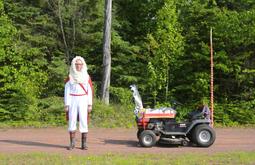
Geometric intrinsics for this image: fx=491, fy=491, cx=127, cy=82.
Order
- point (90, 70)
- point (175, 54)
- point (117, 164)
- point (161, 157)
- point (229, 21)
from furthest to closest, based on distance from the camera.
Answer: point (90, 70), point (175, 54), point (229, 21), point (161, 157), point (117, 164)

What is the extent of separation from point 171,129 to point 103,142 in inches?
86.0

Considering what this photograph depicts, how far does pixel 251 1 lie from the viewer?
21.5 meters

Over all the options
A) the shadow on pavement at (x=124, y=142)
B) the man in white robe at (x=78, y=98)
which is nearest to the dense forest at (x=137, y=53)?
the shadow on pavement at (x=124, y=142)

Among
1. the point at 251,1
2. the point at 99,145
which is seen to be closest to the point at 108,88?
the point at 251,1

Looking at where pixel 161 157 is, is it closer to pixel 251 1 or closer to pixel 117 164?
pixel 117 164

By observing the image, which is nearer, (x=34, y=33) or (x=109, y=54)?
(x=109, y=54)

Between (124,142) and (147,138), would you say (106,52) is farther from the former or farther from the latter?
(147,138)

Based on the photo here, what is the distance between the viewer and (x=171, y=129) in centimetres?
1321

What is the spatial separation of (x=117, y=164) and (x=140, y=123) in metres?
3.34

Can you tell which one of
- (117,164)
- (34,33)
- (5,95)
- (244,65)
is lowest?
(117,164)

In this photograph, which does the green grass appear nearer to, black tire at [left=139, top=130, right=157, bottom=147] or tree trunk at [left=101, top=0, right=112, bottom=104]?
black tire at [left=139, top=130, right=157, bottom=147]

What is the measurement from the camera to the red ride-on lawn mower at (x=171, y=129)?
516 inches

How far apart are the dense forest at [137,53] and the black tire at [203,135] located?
22.9 ft

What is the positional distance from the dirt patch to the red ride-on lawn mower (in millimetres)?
211
